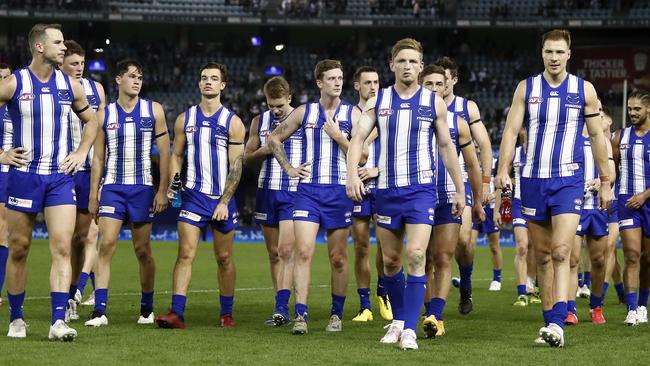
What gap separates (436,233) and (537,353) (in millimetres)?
1826

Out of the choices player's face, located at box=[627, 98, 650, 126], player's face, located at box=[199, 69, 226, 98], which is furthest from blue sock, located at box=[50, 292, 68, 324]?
player's face, located at box=[627, 98, 650, 126]

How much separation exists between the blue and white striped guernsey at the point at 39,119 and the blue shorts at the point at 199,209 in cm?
172

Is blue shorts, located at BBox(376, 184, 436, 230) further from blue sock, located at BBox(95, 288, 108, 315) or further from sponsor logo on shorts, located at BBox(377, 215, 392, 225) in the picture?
blue sock, located at BBox(95, 288, 108, 315)

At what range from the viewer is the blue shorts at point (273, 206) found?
1113 centimetres

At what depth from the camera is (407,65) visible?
9.07 meters

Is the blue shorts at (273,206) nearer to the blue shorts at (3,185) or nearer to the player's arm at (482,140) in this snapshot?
the player's arm at (482,140)

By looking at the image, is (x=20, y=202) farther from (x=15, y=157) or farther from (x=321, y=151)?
(x=321, y=151)

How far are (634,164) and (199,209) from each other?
4490 mm

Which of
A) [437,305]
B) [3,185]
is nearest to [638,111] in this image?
[437,305]

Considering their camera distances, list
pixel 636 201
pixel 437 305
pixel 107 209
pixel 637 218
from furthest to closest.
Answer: pixel 637 218
pixel 636 201
pixel 107 209
pixel 437 305

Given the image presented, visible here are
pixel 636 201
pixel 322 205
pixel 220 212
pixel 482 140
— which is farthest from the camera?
pixel 636 201

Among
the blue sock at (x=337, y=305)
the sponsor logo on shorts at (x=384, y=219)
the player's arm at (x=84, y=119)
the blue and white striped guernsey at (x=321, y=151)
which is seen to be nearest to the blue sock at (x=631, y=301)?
the blue sock at (x=337, y=305)

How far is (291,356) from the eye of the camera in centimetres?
839

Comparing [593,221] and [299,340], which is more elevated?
[593,221]
